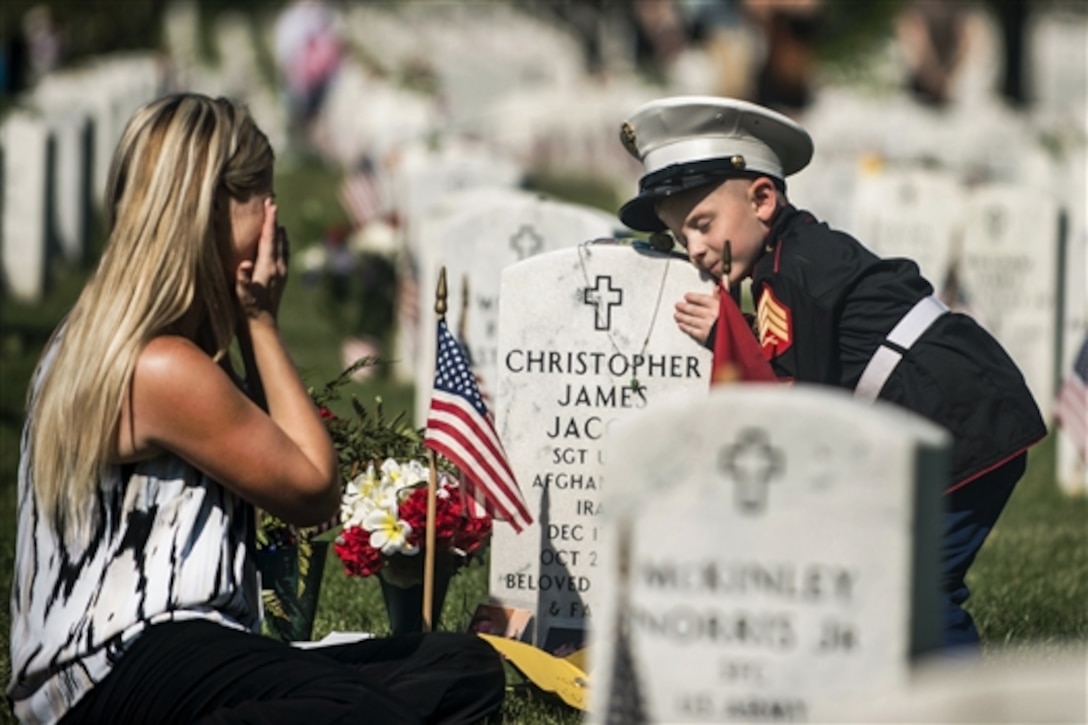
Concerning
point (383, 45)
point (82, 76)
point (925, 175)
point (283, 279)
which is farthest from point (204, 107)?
point (383, 45)

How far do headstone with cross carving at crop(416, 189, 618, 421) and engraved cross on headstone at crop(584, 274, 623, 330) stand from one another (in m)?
1.80

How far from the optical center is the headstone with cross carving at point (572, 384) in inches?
247

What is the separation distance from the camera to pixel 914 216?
12.4m

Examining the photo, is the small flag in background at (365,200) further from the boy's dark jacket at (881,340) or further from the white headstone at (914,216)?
the boy's dark jacket at (881,340)

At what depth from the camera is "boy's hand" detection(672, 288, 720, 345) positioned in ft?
20.1

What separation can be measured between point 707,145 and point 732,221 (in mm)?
233

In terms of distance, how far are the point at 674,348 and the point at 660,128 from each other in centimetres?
65

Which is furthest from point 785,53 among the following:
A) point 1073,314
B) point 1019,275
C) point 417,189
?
point 1073,314

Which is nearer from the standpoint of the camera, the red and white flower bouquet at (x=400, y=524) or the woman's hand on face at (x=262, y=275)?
the woman's hand on face at (x=262, y=275)

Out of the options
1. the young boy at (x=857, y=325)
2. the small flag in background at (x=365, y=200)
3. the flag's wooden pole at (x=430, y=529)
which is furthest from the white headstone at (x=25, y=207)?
the young boy at (x=857, y=325)

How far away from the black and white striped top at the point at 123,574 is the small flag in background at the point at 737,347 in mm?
1506

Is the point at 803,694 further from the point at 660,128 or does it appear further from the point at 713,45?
the point at 713,45

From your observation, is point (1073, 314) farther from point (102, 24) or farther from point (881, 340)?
point (102, 24)

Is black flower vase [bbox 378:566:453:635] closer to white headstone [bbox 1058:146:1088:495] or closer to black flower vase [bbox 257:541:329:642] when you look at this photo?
black flower vase [bbox 257:541:329:642]
